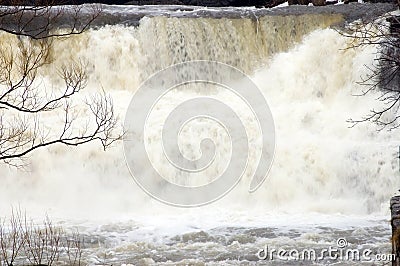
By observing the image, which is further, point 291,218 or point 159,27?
point 159,27

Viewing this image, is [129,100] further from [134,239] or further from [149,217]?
[134,239]

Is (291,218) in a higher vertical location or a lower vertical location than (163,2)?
lower

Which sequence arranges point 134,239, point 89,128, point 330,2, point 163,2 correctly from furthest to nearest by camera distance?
point 163,2 → point 330,2 → point 89,128 → point 134,239

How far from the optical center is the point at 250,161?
12.7 meters

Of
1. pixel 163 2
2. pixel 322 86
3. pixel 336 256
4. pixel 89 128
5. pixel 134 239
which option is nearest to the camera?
pixel 336 256

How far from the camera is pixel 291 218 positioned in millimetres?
10984

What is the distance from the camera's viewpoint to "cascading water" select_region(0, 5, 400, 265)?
1007 centimetres

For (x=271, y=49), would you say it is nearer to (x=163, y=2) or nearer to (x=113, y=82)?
(x=113, y=82)

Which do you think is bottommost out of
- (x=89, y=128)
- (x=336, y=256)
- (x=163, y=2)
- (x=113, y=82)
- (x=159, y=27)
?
(x=336, y=256)

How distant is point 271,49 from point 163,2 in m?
7.44

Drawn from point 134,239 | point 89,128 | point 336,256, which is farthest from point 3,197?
point 336,256

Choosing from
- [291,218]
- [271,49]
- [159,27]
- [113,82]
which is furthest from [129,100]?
[291,218]

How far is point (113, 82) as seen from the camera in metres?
16.0

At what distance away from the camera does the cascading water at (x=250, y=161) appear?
33.0 feet
